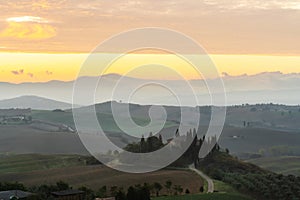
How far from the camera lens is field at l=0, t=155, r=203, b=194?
71488mm

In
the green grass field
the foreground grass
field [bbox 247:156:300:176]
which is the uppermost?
the green grass field

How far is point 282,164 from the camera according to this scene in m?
136

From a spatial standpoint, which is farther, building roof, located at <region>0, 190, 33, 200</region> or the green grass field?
the green grass field

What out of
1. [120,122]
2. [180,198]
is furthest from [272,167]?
[180,198]

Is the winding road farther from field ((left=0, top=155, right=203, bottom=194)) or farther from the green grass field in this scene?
the green grass field

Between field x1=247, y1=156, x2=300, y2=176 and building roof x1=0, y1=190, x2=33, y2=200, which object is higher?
building roof x1=0, y1=190, x2=33, y2=200

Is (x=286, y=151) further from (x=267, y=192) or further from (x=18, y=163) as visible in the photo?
(x=267, y=192)

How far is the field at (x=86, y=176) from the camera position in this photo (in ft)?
235

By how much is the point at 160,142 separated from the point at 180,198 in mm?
39615

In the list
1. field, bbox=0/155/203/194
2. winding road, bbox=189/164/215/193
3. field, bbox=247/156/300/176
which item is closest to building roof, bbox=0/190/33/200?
field, bbox=0/155/203/194

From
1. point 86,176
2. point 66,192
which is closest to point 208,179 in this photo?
point 86,176

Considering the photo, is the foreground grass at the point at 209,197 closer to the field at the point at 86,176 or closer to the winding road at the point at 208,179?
the winding road at the point at 208,179

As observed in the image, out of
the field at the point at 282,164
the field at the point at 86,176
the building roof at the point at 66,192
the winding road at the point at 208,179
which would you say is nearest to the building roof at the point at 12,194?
the building roof at the point at 66,192

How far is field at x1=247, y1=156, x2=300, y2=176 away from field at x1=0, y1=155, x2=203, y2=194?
50.7 m
